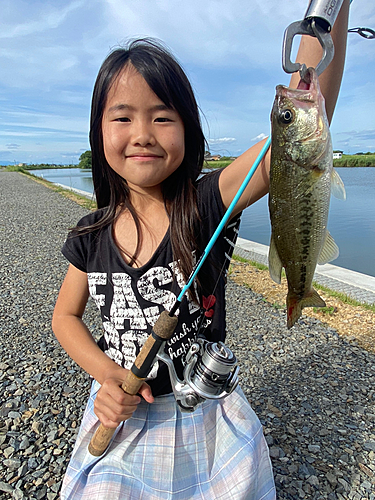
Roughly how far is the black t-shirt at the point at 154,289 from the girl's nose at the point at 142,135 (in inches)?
14.8

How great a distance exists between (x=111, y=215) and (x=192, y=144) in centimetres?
57

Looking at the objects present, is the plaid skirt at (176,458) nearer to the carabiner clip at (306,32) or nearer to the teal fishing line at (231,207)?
the teal fishing line at (231,207)

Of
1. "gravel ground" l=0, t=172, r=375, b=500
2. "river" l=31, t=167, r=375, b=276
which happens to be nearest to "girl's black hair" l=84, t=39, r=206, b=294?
"gravel ground" l=0, t=172, r=375, b=500

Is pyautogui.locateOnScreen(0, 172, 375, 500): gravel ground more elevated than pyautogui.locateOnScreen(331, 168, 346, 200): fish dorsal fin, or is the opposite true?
pyautogui.locateOnScreen(331, 168, 346, 200): fish dorsal fin

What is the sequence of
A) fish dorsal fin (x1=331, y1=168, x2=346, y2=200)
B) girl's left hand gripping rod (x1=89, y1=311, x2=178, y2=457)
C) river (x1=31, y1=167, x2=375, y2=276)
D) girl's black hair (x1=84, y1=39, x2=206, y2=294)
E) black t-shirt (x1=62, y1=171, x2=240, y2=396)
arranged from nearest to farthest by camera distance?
fish dorsal fin (x1=331, y1=168, x2=346, y2=200) → girl's left hand gripping rod (x1=89, y1=311, x2=178, y2=457) → girl's black hair (x1=84, y1=39, x2=206, y2=294) → black t-shirt (x1=62, y1=171, x2=240, y2=396) → river (x1=31, y1=167, x2=375, y2=276)

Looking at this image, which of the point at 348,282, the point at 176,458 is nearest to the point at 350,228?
the point at 348,282

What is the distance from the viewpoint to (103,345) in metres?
2.03

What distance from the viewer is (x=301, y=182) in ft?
4.59

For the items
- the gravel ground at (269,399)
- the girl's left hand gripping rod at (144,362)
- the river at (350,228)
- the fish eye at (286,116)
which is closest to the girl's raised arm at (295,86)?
the fish eye at (286,116)

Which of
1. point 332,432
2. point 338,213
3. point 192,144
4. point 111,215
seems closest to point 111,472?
point 111,215

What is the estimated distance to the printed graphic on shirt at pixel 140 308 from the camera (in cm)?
181

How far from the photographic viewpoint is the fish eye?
1.33 metres

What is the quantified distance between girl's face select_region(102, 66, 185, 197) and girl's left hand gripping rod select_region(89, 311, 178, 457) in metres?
0.67

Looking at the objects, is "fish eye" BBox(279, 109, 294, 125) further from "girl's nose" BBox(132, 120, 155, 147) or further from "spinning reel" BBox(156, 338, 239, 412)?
"spinning reel" BBox(156, 338, 239, 412)
